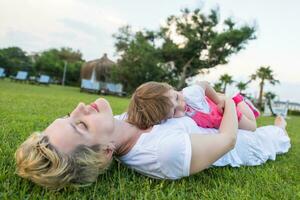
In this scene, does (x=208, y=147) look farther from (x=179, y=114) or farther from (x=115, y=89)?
(x=115, y=89)

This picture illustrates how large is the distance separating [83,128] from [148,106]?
0.66m

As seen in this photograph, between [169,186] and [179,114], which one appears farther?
[179,114]

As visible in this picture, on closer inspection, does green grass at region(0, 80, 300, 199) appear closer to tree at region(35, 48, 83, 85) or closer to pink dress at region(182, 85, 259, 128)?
pink dress at region(182, 85, 259, 128)

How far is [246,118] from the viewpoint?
3.49 meters

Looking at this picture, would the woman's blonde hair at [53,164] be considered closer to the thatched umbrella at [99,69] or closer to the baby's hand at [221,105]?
the baby's hand at [221,105]

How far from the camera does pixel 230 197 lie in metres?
2.06

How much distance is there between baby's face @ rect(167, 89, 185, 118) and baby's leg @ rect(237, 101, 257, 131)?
2.67 ft

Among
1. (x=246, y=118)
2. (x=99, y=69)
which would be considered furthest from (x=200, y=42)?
(x=246, y=118)

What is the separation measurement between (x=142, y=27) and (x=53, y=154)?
118ft

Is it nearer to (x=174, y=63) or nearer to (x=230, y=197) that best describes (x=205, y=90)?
(x=230, y=197)

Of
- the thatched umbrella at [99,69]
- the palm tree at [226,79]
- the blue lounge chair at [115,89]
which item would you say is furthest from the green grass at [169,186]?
the palm tree at [226,79]

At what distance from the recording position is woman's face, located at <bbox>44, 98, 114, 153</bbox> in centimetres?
199

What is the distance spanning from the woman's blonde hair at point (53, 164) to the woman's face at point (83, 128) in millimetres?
40

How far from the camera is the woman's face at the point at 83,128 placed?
6.53 feet
